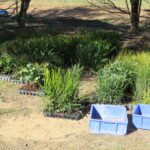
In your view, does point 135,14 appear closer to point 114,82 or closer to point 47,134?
point 114,82

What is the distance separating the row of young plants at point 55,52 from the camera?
297 inches

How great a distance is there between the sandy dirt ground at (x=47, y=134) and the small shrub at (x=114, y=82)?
1.60ft

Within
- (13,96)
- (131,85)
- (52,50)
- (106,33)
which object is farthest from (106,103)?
(106,33)

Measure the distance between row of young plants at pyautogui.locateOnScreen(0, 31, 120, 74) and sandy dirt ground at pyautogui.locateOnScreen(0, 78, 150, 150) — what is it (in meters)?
1.35

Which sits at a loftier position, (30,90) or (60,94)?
(60,94)

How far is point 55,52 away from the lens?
782 cm

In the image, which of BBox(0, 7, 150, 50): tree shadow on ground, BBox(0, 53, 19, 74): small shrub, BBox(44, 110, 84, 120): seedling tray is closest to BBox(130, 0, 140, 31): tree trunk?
BBox(0, 7, 150, 50): tree shadow on ground

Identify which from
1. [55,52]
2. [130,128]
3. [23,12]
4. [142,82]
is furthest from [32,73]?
[23,12]

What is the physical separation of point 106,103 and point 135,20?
5.53m

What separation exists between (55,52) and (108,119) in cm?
243

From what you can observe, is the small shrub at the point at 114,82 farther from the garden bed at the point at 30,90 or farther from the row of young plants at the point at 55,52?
the row of young plants at the point at 55,52

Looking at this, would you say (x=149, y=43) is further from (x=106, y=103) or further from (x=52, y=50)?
(x=106, y=103)

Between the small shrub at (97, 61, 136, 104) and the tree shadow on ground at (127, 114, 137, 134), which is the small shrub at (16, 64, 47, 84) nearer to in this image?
the small shrub at (97, 61, 136, 104)

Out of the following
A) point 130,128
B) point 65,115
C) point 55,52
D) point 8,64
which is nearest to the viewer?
point 130,128
